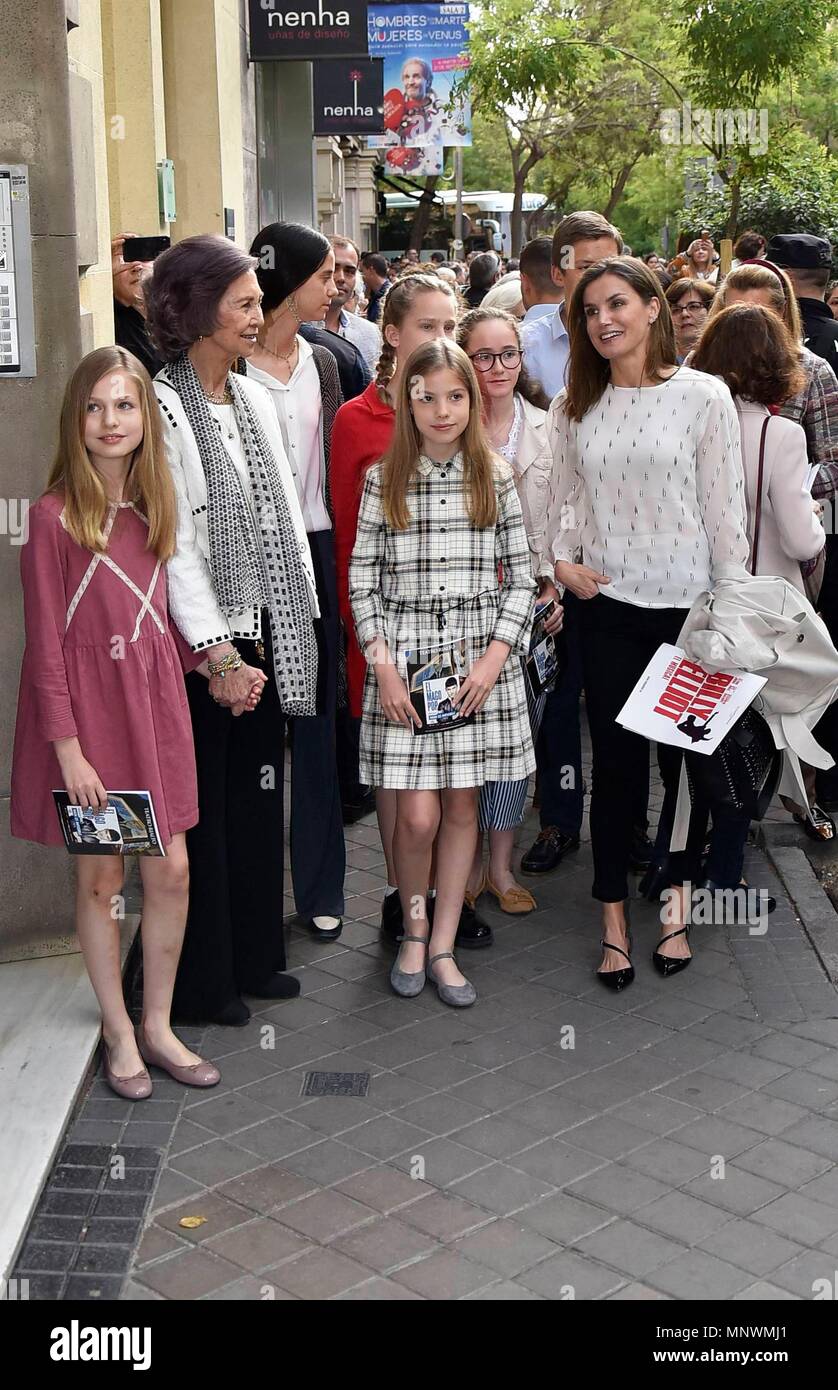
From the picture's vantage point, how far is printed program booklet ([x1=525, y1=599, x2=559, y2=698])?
223 inches

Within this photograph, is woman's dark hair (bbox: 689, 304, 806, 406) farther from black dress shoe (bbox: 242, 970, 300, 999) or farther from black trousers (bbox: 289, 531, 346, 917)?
black dress shoe (bbox: 242, 970, 300, 999)

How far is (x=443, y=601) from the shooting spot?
512cm

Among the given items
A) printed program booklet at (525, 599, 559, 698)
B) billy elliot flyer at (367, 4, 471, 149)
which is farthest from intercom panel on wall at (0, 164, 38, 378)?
billy elliot flyer at (367, 4, 471, 149)

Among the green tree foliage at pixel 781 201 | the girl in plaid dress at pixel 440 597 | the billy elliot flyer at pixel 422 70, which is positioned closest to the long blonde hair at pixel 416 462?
the girl in plaid dress at pixel 440 597

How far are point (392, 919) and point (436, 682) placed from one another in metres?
1.06

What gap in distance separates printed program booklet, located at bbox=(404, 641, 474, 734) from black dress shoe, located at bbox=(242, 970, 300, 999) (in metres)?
0.92

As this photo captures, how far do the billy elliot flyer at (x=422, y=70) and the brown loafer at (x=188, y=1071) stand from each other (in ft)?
74.0

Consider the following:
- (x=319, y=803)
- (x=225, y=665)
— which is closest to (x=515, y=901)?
(x=319, y=803)

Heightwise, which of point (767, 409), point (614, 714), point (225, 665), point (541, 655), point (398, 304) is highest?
point (398, 304)

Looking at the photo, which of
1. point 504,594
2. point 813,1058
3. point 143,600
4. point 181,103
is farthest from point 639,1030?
Result: point 181,103

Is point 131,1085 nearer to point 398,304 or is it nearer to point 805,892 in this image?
point 398,304

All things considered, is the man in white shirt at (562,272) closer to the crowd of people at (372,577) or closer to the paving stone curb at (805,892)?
the crowd of people at (372,577)

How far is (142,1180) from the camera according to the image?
13.5ft

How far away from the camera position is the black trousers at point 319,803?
18.9 ft
